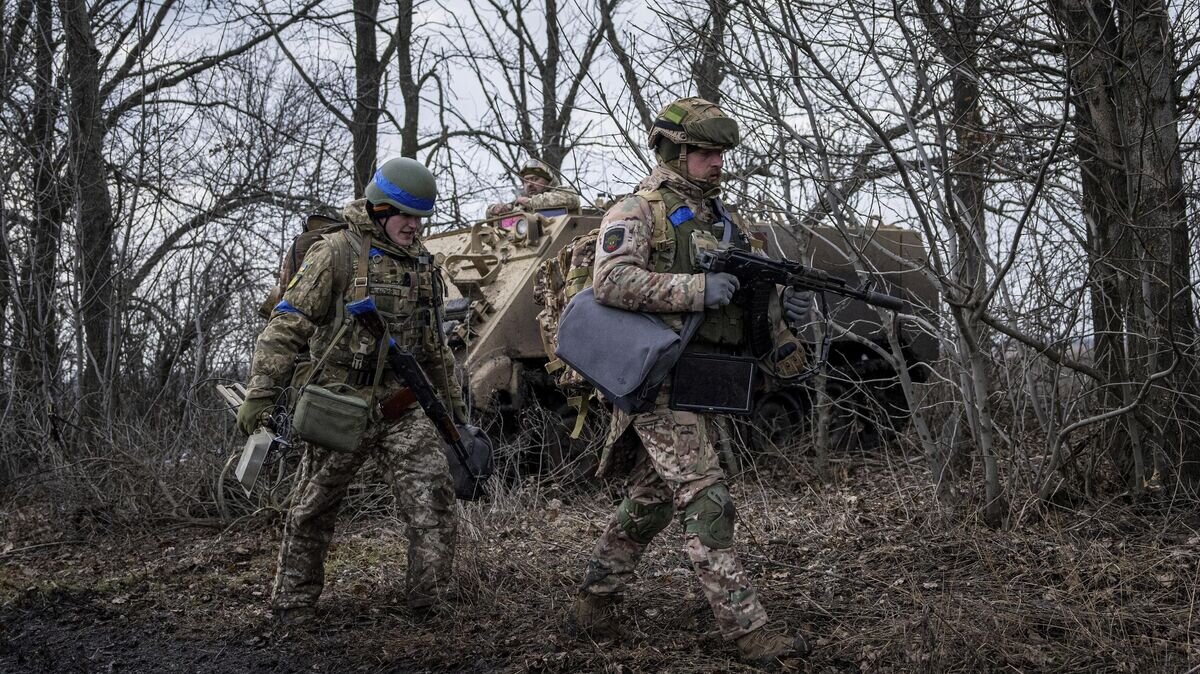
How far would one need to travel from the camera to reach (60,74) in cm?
998

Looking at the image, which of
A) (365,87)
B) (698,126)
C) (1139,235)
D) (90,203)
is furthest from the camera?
(365,87)

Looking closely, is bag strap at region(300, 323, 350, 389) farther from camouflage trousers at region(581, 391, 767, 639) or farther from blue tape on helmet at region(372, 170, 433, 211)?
camouflage trousers at region(581, 391, 767, 639)

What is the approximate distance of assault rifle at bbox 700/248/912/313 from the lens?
174 inches

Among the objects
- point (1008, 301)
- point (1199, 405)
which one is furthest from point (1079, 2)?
point (1199, 405)

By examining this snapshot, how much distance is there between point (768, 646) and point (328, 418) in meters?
1.96

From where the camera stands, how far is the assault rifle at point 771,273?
4.42 m

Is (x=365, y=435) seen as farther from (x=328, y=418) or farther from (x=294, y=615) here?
(x=294, y=615)

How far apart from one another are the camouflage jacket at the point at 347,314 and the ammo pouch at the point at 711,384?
1.44 metres

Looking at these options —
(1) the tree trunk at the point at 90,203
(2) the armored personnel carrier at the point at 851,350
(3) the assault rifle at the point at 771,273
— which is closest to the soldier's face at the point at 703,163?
(3) the assault rifle at the point at 771,273

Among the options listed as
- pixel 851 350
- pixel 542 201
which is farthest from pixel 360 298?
pixel 851 350

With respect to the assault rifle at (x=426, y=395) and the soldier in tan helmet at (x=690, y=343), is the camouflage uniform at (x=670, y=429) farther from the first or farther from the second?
the assault rifle at (x=426, y=395)

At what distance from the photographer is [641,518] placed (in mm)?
4590

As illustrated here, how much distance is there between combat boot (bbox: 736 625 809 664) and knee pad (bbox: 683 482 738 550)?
1.03 feet

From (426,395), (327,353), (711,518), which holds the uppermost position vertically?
(327,353)
